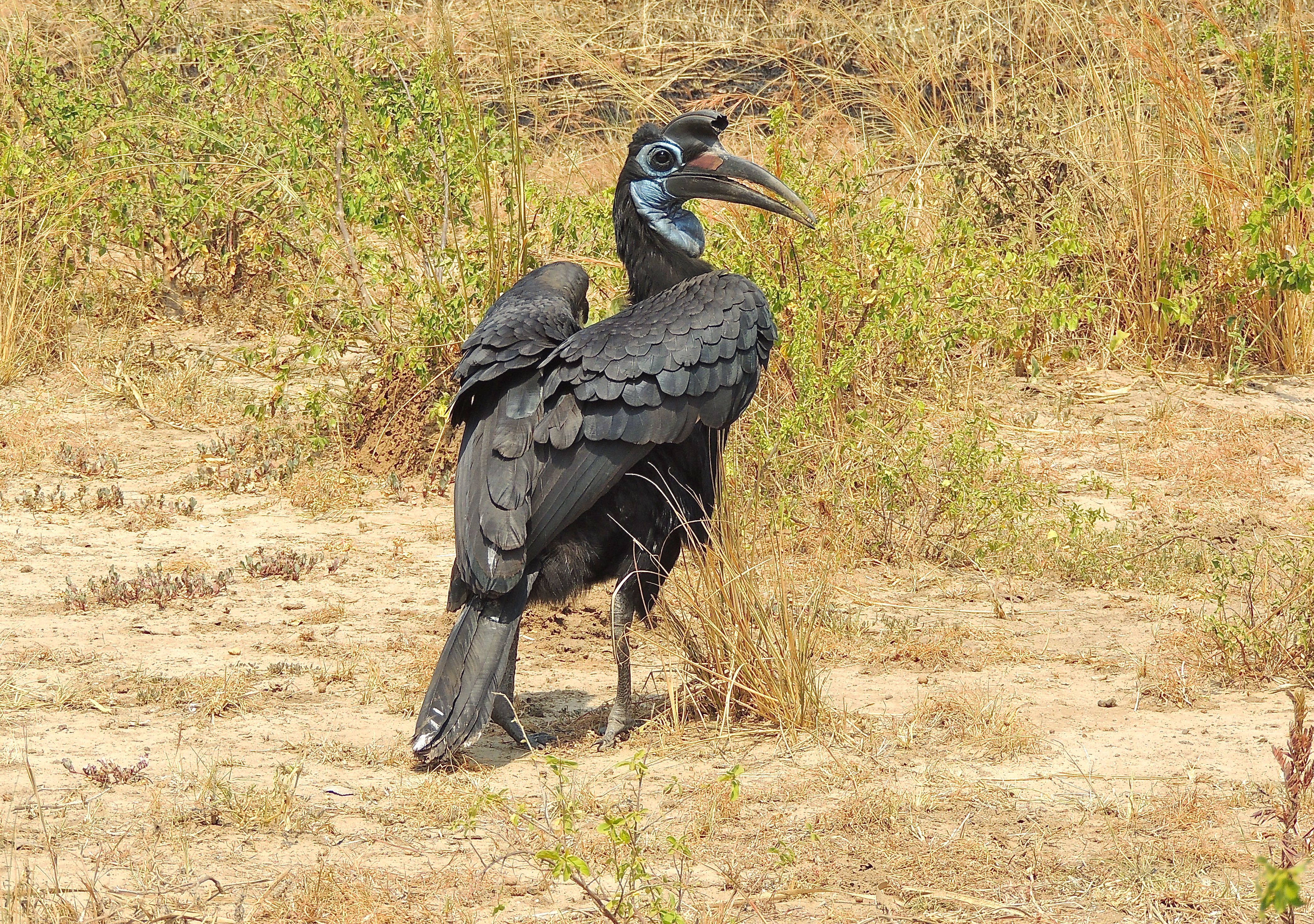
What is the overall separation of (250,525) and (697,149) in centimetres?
246

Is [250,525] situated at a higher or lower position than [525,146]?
lower

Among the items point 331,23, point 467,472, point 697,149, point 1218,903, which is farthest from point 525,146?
point 1218,903

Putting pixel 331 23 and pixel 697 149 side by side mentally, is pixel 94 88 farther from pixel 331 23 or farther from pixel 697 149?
pixel 697 149

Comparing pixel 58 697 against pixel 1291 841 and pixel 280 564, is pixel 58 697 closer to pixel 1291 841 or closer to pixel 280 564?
pixel 280 564

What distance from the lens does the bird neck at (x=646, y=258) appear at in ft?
16.0

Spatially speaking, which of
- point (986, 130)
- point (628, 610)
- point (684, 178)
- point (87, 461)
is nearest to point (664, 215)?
point (684, 178)

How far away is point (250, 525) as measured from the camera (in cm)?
607

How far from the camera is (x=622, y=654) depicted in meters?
4.51

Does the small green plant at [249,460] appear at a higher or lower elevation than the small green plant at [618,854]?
higher

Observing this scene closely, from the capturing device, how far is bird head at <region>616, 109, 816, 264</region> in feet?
16.0

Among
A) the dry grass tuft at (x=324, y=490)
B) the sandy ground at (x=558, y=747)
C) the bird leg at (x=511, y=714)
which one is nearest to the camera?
the sandy ground at (x=558, y=747)

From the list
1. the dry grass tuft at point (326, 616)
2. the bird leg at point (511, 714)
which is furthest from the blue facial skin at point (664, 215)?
the dry grass tuft at point (326, 616)

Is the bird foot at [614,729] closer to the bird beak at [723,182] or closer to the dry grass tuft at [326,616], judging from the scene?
the dry grass tuft at [326,616]

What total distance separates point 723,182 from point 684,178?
13 centimetres
